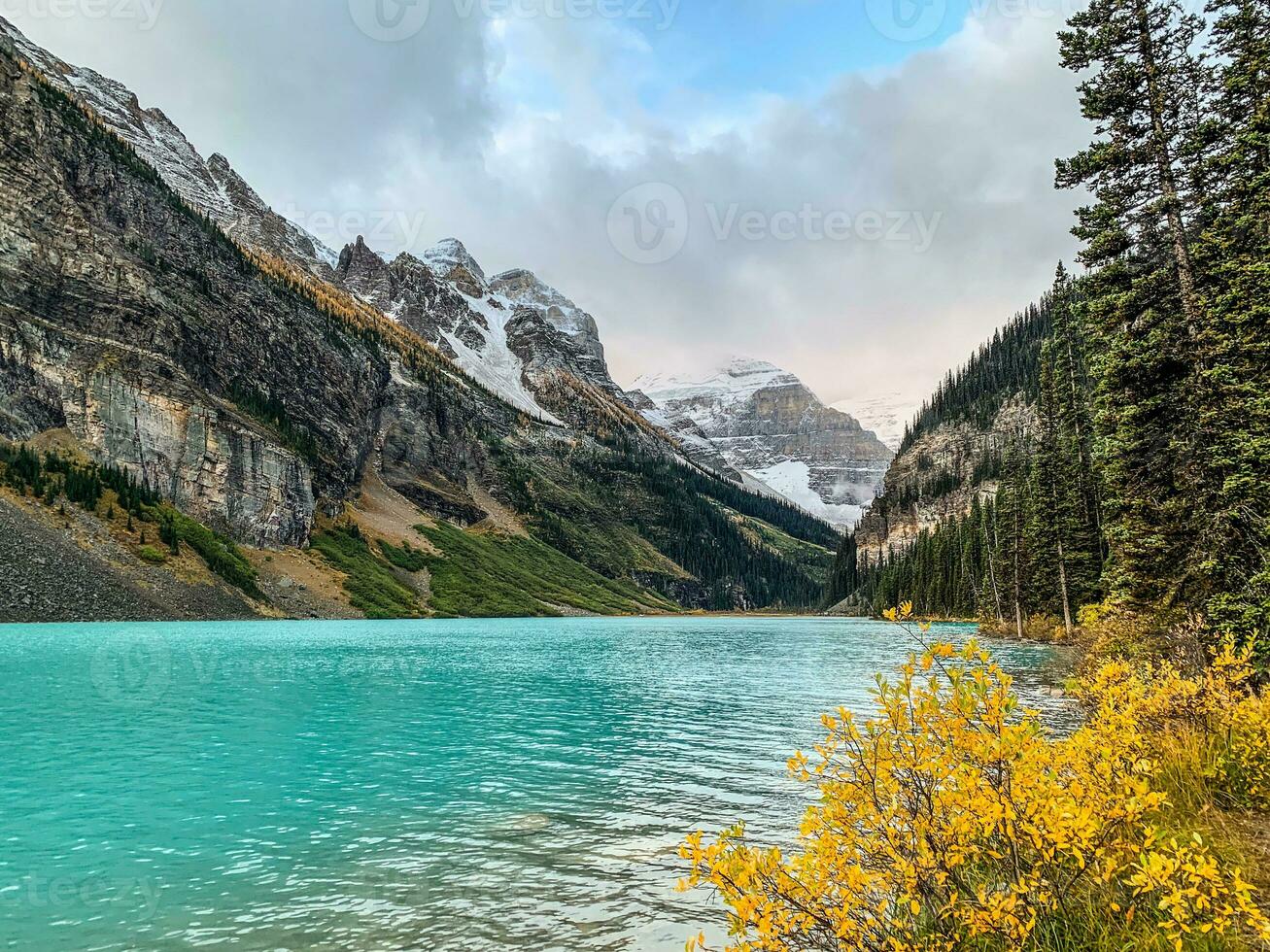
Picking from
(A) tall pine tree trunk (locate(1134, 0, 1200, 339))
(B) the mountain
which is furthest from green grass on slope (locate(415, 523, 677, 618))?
(A) tall pine tree trunk (locate(1134, 0, 1200, 339))

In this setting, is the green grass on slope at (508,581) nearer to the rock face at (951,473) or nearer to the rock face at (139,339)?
the rock face at (139,339)

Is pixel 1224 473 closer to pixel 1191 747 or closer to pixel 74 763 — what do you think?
pixel 1191 747

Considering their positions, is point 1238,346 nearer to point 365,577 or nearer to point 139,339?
point 365,577

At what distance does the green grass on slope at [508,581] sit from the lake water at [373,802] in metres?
103

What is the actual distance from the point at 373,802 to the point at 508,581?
143083mm

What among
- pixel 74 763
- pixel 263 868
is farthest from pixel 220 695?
pixel 263 868

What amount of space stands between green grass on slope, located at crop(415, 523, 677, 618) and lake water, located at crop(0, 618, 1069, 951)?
103162 mm

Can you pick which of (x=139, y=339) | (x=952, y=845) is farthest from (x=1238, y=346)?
(x=139, y=339)

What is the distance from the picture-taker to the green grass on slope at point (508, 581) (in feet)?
450

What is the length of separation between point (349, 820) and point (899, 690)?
1182 centimetres

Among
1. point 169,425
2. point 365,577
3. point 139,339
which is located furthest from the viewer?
point 365,577

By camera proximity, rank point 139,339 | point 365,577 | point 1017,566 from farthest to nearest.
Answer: point 365,577
point 139,339
point 1017,566

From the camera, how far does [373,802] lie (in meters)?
14.7

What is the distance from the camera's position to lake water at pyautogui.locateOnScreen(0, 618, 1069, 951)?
367 inches
